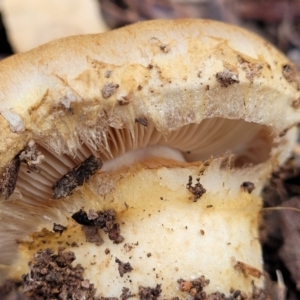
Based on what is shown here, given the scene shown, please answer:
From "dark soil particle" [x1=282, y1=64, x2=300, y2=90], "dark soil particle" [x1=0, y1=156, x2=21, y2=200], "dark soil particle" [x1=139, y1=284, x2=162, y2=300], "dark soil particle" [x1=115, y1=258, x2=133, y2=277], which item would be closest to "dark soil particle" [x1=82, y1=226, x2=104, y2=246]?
"dark soil particle" [x1=115, y1=258, x2=133, y2=277]

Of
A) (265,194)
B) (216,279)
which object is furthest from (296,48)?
(216,279)

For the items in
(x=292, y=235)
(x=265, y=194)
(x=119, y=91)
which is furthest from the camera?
(x=265, y=194)

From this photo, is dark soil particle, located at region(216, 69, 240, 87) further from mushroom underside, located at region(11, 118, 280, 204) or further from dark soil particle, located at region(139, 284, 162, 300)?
dark soil particle, located at region(139, 284, 162, 300)

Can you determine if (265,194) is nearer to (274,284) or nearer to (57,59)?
(274,284)

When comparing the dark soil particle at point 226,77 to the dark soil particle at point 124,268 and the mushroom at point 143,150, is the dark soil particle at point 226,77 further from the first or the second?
the dark soil particle at point 124,268

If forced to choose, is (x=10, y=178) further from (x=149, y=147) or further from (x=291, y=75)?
(x=291, y=75)

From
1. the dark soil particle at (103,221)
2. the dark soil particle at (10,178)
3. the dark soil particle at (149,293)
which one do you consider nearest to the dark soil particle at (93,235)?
the dark soil particle at (103,221)
